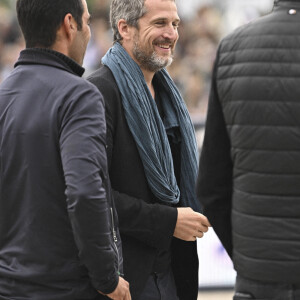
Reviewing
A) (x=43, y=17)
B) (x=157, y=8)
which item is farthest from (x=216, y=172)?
(x=157, y=8)

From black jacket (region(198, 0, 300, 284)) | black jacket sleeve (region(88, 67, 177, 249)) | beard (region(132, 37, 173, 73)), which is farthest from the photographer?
beard (region(132, 37, 173, 73))

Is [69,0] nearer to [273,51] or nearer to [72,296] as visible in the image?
[273,51]

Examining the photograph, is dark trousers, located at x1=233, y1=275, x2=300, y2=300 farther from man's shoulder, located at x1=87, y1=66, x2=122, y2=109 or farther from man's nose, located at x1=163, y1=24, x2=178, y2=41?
man's nose, located at x1=163, y1=24, x2=178, y2=41

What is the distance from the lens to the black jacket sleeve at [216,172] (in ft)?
7.49

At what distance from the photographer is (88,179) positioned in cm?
227

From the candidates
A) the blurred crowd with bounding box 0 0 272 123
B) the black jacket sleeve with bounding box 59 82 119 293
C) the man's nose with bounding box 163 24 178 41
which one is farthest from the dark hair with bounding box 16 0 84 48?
the blurred crowd with bounding box 0 0 272 123

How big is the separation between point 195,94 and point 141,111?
25.3 feet

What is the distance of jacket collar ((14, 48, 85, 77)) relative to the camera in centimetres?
246

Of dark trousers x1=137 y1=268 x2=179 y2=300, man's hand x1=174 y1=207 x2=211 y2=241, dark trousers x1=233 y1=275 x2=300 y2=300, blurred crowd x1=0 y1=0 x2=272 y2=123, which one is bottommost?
blurred crowd x1=0 y1=0 x2=272 y2=123

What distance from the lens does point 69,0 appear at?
2.49m

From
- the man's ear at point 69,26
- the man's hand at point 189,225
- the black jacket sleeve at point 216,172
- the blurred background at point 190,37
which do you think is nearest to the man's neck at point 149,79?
the man's hand at point 189,225

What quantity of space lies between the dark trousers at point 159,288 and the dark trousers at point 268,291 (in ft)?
2.74

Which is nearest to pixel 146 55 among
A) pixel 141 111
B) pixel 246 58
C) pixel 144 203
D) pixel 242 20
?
pixel 141 111

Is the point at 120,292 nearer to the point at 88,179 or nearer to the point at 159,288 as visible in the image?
the point at 88,179
